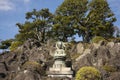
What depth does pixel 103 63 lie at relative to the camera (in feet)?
128

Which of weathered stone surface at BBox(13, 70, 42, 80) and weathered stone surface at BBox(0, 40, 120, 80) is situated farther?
weathered stone surface at BBox(0, 40, 120, 80)

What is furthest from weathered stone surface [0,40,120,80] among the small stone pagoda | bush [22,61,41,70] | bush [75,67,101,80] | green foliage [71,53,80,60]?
bush [75,67,101,80]

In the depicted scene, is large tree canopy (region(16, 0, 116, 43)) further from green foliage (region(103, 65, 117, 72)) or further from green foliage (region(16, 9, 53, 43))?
green foliage (region(103, 65, 117, 72))

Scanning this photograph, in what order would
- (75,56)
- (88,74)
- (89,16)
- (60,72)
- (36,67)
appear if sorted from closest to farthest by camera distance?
(88,74) < (60,72) < (36,67) < (75,56) < (89,16)

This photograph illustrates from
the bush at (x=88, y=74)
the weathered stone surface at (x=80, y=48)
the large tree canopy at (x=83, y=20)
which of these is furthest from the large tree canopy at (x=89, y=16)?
the bush at (x=88, y=74)

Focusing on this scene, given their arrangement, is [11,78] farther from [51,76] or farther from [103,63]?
[103,63]

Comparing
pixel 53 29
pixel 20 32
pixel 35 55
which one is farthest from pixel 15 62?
pixel 20 32

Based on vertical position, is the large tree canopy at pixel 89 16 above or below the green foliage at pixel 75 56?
above

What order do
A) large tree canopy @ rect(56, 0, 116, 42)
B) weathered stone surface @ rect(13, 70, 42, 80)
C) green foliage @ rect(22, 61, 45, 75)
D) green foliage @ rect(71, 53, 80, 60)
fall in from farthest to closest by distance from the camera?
large tree canopy @ rect(56, 0, 116, 42) → green foliage @ rect(71, 53, 80, 60) → green foliage @ rect(22, 61, 45, 75) → weathered stone surface @ rect(13, 70, 42, 80)

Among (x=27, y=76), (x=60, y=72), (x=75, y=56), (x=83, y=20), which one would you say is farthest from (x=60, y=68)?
(x=83, y=20)

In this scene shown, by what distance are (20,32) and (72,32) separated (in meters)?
10.2

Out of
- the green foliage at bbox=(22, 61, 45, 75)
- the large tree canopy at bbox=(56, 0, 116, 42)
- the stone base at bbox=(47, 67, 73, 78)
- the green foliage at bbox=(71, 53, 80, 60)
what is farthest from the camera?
the large tree canopy at bbox=(56, 0, 116, 42)

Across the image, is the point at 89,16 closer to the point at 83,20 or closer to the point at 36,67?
the point at 83,20

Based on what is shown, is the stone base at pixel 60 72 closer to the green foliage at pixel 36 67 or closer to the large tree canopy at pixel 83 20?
the green foliage at pixel 36 67
